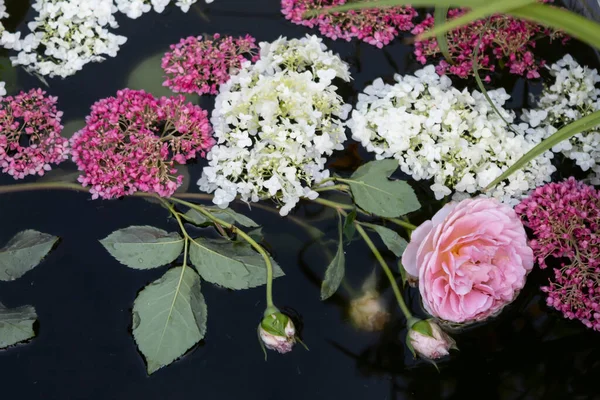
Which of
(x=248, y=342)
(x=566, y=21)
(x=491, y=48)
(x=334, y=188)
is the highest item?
(x=566, y=21)

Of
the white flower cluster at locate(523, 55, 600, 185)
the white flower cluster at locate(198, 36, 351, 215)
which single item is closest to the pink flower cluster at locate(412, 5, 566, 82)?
the white flower cluster at locate(523, 55, 600, 185)

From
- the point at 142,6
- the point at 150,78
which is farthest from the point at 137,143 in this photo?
the point at 142,6

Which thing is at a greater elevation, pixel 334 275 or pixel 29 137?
pixel 29 137

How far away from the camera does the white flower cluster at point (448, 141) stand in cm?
70

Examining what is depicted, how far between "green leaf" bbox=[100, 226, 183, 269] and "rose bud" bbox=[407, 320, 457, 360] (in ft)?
0.88

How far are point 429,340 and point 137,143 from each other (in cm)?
39

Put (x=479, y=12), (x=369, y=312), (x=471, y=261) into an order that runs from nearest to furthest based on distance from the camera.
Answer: (x=479, y=12) → (x=471, y=261) → (x=369, y=312)

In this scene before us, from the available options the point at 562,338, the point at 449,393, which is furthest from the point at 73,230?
the point at 562,338

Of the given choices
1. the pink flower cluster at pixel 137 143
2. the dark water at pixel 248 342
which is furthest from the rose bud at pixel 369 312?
the pink flower cluster at pixel 137 143

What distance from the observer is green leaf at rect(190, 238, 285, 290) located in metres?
0.67

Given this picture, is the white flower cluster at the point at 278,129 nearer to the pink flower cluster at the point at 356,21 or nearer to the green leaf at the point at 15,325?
the pink flower cluster at the point at 356,21

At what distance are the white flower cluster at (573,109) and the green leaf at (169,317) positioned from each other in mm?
453

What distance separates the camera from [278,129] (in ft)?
2.23

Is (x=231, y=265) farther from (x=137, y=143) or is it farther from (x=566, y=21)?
(x=566, y=21)
